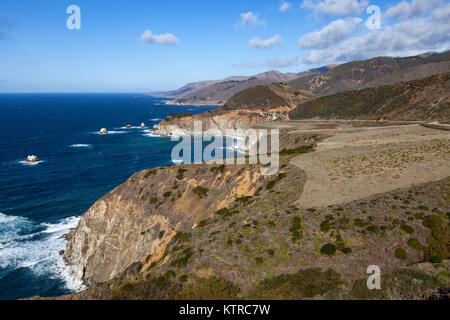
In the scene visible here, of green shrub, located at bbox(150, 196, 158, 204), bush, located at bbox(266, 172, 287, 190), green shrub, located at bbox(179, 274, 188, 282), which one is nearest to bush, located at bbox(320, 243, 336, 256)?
green shrub, located at bbox(179, 274, 188, 282)

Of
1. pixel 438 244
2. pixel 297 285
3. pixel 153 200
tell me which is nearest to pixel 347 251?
pixel 297 285

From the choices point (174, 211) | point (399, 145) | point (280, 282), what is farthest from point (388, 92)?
point (280, 282)

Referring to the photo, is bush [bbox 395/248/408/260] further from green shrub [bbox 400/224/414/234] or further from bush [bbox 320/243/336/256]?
bush [bbox 320/243/336/256]

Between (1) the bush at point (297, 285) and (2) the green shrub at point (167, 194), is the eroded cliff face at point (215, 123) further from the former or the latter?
(1) the bush at point (297, 285)

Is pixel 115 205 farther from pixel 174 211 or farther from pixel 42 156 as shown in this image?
pixel 42 156

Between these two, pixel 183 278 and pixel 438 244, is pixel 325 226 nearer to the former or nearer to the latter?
pixel 438 244
